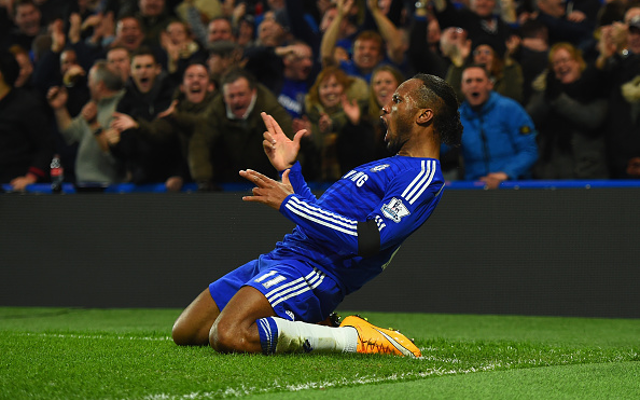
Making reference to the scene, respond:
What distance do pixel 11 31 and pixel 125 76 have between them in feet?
9.80

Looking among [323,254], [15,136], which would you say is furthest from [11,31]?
[323,254]

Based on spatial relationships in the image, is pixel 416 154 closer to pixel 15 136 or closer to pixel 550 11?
pixel 550 11

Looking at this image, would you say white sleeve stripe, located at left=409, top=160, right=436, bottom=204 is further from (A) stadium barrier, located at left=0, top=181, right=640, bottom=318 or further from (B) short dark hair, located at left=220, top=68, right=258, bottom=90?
(B) short dark hair, located at left=220, top=68, right=258, bottom=90

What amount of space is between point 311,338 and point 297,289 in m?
0.22

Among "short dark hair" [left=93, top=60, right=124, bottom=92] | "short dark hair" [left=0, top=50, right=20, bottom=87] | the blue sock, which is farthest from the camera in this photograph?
"short dark hair" [left=0, top=50, right=20, bottom=87]

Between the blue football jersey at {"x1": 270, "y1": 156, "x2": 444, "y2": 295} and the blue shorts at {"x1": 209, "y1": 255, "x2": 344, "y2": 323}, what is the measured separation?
0.05 meters

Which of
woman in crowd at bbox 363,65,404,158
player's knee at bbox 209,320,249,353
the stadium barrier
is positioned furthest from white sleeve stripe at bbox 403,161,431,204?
woman in crowd at bbox 363,65,404,158

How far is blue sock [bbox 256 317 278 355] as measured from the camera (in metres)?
3.73

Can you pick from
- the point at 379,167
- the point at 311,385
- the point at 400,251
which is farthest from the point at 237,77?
the point at 311,385

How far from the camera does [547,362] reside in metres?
4.04

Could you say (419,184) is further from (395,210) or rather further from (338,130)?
(338,130)

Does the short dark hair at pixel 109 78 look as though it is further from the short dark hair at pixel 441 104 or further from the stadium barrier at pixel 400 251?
the short dark hair at pixel 441 104

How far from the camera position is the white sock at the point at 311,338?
12.3 feet

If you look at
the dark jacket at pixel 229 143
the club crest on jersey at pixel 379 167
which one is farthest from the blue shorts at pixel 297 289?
the dark jacket at pixel 229 143
